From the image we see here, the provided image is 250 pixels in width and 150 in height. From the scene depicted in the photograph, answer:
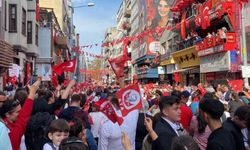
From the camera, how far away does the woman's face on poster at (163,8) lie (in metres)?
58.4

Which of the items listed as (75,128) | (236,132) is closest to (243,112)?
(236,132)

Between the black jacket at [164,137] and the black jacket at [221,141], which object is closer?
the black jacket at [221,141]

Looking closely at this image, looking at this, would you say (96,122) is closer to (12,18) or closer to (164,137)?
(164,137)

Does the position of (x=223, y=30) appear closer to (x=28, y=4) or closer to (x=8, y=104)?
(x=28, y=4)

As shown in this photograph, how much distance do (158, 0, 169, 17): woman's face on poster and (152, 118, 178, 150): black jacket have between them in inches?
2141

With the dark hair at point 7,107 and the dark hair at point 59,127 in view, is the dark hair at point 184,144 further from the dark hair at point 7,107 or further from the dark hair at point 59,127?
the dark hair at point 7,107

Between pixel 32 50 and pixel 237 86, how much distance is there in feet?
53.0

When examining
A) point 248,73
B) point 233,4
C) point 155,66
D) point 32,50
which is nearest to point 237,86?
point 248,73

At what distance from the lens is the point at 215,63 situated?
30781 mm

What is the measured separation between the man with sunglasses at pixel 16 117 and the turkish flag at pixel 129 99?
1.16 metres

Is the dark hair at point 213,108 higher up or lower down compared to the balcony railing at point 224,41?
lower down

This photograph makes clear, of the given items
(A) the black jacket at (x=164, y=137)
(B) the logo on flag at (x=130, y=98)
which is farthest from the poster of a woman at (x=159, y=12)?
(A) the black jacket at (x=164, y=137)

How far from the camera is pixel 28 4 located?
28.8 m

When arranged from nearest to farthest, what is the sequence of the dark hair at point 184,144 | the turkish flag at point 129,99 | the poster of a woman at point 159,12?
the dark hair at point 184,144
the turkish flag at point 129,99
the poster of a woman at point 159,12
